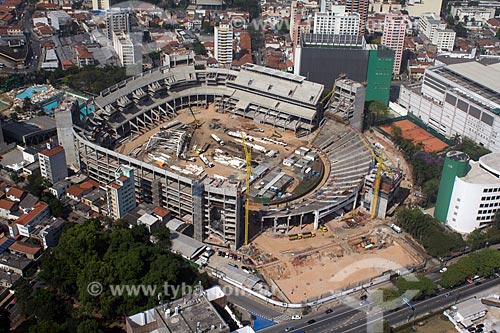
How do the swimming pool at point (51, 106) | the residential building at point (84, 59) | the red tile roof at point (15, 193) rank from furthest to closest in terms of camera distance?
the residential building at point (84, 59) < the swimming pool at point (51, 106) < the red tile roof at point (15, 193)

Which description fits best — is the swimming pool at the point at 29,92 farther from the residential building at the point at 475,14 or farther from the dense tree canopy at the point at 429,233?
the residential building at the point at 475,14

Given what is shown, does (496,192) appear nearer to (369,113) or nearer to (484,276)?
(484,276)

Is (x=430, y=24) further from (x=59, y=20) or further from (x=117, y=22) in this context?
(x=59, y=20)

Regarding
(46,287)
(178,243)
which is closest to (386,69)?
(178,243)

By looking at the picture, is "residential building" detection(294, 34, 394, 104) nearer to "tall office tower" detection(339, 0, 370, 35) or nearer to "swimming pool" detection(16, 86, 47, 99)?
"tall office tower" detection(339, 0, 370, 35)

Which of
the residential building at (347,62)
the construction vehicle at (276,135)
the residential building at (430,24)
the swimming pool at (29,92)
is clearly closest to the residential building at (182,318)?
the construction vehicle at (276,135)
